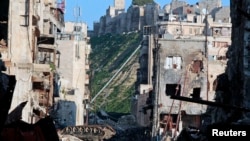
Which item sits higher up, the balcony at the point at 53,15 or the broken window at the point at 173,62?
the balcony at the point at 53,15

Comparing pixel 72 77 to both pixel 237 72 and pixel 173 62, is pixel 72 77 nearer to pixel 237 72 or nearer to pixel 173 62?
pixel 173 62

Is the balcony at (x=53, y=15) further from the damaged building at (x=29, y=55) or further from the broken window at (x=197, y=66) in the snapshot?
the broken window at (x=197, y=66)

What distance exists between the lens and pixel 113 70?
161625 millimetres

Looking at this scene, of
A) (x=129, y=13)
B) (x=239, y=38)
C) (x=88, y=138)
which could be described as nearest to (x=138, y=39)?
(x=129, y=13)

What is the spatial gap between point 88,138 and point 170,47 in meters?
8.43

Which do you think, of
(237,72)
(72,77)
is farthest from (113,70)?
(237,72)

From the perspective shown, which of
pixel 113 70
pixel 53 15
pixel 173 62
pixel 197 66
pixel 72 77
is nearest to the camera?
pixel 173 62

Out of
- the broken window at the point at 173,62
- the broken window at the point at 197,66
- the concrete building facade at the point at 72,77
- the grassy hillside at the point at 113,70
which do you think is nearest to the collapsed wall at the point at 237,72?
the broken window at the point at 173,62

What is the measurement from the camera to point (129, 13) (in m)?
182

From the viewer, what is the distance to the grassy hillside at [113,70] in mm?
136238

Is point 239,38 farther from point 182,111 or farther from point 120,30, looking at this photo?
point 120,30

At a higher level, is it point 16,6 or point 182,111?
point 16,6

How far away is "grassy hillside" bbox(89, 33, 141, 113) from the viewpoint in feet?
447

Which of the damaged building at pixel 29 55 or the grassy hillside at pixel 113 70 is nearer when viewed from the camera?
the damaged building at pixel 29 55
